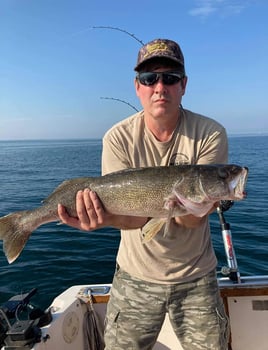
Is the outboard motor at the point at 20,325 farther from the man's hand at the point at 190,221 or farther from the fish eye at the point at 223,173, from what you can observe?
the fish eye at the point at 223,173

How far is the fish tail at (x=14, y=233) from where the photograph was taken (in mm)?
3922

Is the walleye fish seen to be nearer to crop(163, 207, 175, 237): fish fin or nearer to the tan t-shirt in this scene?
crop(163, 207, 175, 237): fish fin

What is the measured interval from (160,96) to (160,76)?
0.21 m

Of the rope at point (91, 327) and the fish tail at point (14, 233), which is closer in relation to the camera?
the fish tail at point (14, 233)

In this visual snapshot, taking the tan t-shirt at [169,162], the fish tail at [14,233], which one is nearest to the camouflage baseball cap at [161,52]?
the tan t-shirt at [169,162]

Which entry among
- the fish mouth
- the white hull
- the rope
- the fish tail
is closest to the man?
the fish mouth

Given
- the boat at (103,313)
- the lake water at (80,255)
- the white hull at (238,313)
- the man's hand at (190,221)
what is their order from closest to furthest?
the man's hand at (190,221), the boat at (103,313), the white hull at (238,313), the lake water at (80,255)

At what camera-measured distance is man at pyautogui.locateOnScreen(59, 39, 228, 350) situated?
344 cm

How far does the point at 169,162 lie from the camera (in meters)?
3.62

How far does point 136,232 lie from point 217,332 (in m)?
1.22

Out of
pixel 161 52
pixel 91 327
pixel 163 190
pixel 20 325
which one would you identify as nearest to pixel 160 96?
pixel 161 52

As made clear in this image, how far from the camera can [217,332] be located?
11.2 feet

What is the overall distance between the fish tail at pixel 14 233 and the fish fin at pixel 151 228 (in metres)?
1.37

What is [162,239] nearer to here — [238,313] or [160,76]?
[160,76]
